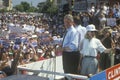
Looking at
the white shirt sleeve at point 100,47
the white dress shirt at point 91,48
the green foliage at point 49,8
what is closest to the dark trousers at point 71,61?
the white dress shirt at point 91,48

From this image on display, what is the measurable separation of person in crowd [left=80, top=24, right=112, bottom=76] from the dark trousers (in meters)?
0.23

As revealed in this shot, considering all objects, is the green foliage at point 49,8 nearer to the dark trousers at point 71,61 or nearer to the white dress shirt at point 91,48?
the dark trousers at point 71,61

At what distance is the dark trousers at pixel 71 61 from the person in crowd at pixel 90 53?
23 centimetres

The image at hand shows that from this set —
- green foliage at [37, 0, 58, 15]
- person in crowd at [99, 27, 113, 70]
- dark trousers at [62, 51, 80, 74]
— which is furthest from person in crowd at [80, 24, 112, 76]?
green foliage at [37, 0, 58, 15]

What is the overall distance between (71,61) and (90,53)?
47cm

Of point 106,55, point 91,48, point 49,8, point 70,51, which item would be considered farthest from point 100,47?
point 49,8

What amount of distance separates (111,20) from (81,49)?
10978mm

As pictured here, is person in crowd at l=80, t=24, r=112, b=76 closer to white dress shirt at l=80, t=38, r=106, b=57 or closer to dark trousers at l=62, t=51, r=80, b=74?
white dress shirt at l=80, t=38, r=106, b=57

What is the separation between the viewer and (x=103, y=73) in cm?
557

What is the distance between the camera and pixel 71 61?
22.4 ft

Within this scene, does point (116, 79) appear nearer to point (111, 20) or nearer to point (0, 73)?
point (0, 73)

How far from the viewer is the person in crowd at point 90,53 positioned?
6480 mm

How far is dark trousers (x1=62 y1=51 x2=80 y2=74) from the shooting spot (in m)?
6.80

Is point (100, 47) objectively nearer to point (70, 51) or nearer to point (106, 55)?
point (70, 51)
